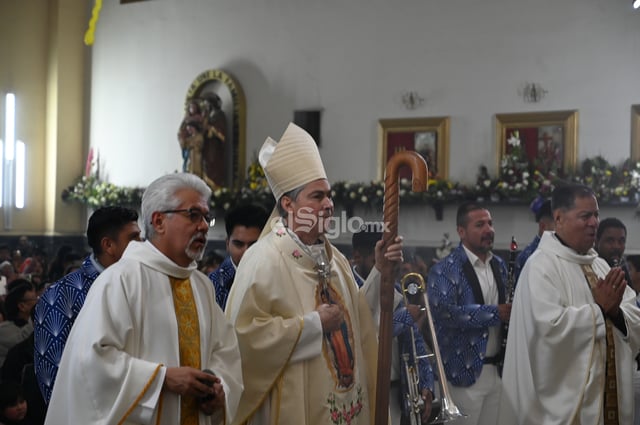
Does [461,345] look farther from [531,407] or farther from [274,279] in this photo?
[274,279]

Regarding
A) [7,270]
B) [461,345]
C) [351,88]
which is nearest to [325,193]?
[461,345]

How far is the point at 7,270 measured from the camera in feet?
32.4

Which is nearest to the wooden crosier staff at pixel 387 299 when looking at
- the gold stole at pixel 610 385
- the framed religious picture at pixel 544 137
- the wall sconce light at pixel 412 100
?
the gold stole at pixel 610 385

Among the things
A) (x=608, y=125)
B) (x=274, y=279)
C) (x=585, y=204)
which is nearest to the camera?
(x=274, y=279)

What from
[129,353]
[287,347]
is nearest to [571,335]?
[287,347]

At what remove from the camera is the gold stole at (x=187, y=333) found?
3074 millimetres

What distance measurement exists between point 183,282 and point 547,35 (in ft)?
29.3

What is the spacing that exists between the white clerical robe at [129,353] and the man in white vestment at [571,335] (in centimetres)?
191

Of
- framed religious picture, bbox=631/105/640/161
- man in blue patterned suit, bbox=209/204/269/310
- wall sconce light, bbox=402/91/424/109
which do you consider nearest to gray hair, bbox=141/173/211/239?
man in blue patterned suit, bbox=209/204/269/310

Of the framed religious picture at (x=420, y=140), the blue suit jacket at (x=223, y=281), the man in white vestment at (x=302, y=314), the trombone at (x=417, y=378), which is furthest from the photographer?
the framed religious picture at (x=420, y=140)

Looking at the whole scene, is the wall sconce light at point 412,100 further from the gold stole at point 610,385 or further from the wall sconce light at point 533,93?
the gold stole at point 610,385

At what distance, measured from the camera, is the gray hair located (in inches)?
122

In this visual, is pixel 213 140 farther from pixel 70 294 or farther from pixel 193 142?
pixel 70 294

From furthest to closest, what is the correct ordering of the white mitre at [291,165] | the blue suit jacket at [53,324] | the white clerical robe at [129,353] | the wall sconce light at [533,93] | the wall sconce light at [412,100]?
the wall sconce light at [412,100] → the wall sconce light at [533,93] → the white mitre at [291,165] → the blue suit jacket at [53,324] → the white clerical robe at [129,353]
